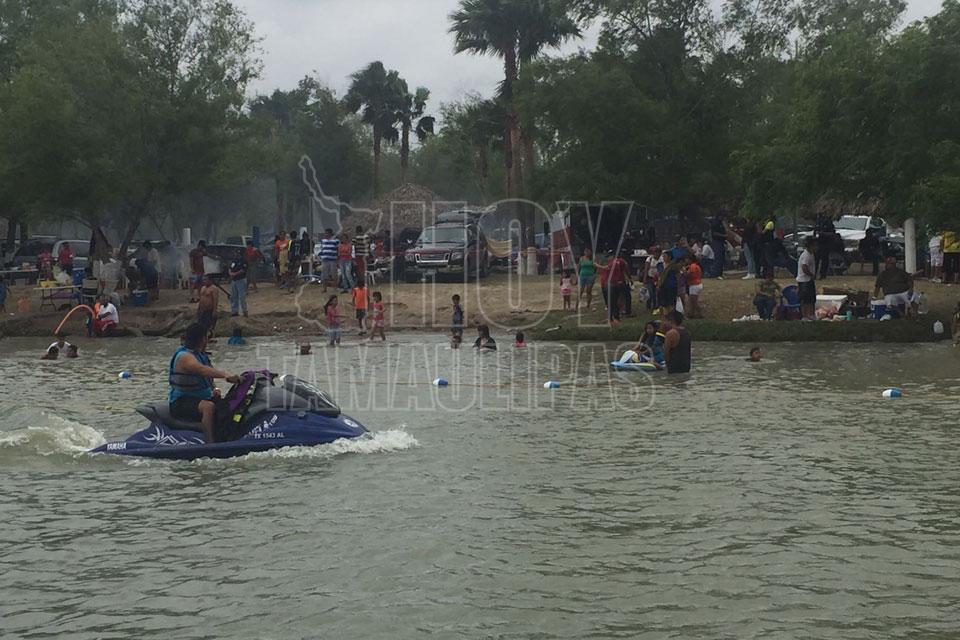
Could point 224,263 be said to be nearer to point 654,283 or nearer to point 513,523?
point 654,283

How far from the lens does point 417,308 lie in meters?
37.3

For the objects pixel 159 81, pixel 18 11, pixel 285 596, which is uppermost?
pixel 18 11

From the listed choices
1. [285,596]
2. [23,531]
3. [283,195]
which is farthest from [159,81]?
[283,195]

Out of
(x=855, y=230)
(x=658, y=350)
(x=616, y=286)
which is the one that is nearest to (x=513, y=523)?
(x=658, y=350)

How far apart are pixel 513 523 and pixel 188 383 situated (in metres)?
4.94

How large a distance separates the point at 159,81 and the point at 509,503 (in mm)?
33177

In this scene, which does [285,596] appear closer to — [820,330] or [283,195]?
[820,330]

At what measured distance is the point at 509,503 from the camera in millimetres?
13852

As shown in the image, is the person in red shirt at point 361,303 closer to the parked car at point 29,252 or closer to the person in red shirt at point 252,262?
the person in red shirt at point 252,262

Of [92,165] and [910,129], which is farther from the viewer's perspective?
[92,165]

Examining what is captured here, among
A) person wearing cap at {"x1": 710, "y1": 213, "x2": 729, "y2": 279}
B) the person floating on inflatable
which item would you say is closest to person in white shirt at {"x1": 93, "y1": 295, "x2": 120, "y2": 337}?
the person floating on inflatable

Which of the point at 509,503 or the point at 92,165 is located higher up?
the point at 92,165

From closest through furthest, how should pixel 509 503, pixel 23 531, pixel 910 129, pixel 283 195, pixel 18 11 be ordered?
pixel 23 531, pixel 509 503, pixel 910 129, pixel 18 11, pixel 283 195

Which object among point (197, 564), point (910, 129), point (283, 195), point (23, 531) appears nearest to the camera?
point (197, 564)
